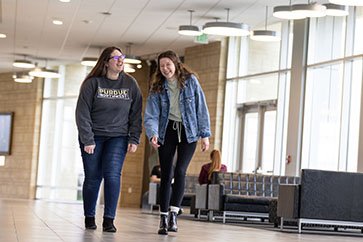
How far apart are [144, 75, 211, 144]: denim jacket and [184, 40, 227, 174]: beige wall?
9.02 metres

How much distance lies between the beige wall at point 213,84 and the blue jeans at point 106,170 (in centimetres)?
910

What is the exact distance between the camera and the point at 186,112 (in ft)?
14.4

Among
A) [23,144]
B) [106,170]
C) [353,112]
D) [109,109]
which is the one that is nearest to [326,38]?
[353,112]

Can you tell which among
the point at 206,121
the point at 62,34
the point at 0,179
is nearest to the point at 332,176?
the point at 206,121

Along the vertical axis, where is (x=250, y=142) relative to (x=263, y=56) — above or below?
below

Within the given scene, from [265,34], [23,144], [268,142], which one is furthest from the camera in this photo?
[23,144]

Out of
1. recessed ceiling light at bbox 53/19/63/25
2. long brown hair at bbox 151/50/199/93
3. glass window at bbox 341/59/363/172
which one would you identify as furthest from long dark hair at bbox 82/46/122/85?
recessed ceiling light at bbox 53/19/63/25

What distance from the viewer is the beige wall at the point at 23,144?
1858 cm

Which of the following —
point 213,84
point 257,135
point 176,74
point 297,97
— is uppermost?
point 213,84

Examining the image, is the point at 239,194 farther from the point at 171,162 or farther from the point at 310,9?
the point at 171,162

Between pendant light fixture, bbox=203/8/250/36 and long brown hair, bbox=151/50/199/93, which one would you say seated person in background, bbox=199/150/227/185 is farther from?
long brown hair, bbox=151/50/199/93

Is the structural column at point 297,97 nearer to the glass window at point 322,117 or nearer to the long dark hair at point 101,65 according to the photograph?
the glass window at point 322,117

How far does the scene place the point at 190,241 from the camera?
383cm

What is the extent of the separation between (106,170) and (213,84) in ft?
31.4
